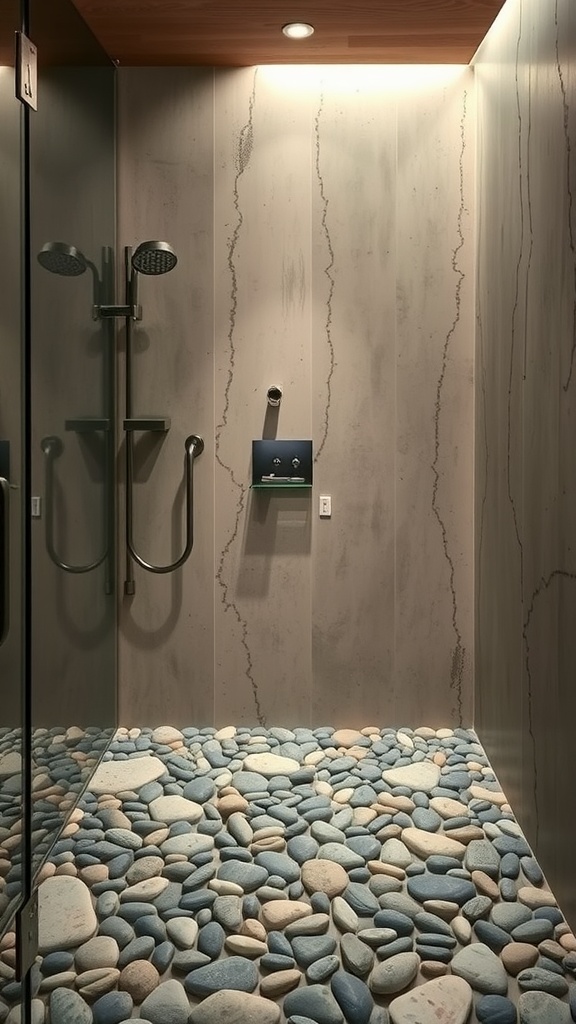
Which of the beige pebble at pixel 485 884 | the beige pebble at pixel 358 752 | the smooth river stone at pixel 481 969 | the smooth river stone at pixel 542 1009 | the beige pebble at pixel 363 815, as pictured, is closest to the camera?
the smooth river stone at pixel 542 1009

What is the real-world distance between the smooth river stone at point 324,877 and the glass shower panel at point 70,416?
26.0 inches

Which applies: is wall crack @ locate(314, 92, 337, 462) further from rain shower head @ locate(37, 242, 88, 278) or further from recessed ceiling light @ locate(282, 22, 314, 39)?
rain shower head @ locate(37, 242, 88, 278)

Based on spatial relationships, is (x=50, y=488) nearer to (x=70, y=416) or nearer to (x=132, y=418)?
(x=70, y=416)

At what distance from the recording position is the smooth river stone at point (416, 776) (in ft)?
9.13

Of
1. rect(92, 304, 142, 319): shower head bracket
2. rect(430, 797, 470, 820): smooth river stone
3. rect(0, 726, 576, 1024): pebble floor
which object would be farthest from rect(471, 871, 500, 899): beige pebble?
rect(92, 304, 142, 319): shower head bracket

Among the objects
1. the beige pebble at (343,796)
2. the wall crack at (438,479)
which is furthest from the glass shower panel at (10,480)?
the wall crack at (438,479)

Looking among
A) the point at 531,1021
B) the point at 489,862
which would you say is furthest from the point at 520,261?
the point at 531,1021

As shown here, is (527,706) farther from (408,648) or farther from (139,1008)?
(139,1008)

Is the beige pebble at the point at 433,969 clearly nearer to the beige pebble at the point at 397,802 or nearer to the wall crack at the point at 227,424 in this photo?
the beige pebble at the point at 397,802

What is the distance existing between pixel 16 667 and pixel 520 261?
169cm

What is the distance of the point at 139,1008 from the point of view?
1.74 metres

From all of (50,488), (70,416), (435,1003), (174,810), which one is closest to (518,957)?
(435,1003)

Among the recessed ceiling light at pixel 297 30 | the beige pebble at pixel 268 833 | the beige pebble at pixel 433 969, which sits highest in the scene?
the recessed ceiling light at pixel 297 30

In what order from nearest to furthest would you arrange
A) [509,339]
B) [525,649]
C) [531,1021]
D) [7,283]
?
[531,1021] → [7,283] → [525,649] → [509,339]
